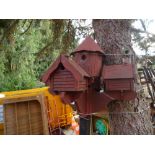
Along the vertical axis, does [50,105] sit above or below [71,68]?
below

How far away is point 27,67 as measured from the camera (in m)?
1.09

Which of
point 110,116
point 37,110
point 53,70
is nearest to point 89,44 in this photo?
point 53,70

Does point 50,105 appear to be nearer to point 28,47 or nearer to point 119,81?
point 28,47

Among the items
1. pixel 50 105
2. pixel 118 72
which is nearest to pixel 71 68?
pixel 118 72

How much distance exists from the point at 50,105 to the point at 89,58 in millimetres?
624

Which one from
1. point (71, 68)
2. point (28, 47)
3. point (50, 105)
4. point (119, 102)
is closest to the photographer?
point (71, 68)

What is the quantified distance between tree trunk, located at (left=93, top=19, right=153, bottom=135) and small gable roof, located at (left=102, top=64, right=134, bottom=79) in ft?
0.21

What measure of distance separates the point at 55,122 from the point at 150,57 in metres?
0.61

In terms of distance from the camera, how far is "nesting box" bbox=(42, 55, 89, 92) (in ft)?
2.24

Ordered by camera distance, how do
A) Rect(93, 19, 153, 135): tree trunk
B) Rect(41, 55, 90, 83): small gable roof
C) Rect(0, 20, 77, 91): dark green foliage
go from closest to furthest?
Rect(41, 55, 90, 83): small gable roof → Rect(93, 19, 153, 135): tree trunk → Rect(0, 20, 77, 91): dark green foliage

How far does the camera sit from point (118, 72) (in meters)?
0.74

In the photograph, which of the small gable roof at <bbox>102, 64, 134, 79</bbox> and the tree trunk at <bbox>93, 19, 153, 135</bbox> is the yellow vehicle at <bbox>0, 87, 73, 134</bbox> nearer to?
the tree trunk at <bbox>93, 19, 153, 135</bbox>

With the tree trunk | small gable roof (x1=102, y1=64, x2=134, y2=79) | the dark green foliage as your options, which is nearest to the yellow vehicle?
the dark green foliage

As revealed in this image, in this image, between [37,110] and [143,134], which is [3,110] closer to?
[37,110]
